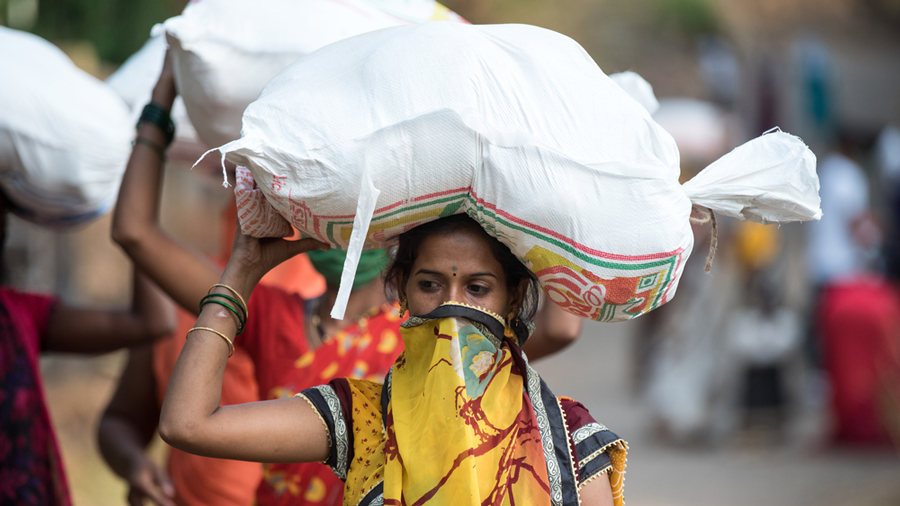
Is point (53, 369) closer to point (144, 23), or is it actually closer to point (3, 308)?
point (144, 23)

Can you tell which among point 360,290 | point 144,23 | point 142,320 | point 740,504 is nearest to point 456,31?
point 360,290

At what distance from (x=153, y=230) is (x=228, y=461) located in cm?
89

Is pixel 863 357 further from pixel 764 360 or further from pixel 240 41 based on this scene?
pixel 240 41

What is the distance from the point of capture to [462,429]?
4.81ft

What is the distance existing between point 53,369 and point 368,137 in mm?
6453

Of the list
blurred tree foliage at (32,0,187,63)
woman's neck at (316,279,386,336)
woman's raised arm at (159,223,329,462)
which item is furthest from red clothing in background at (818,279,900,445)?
woman's raised arm at (159,223,329,462)

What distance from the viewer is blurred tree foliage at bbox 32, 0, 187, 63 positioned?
6.48 metres

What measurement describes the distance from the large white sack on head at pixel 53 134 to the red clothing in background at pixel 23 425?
31cm

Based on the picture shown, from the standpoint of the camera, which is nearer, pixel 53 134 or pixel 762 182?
pixel 762 182

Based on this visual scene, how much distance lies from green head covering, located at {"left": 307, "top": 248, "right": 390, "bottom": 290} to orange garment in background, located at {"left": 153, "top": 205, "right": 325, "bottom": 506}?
22 cm

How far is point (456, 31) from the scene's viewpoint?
146 centimetres

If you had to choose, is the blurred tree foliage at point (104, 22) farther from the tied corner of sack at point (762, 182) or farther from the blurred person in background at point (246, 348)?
the tied corner of sack at point (762, 182)

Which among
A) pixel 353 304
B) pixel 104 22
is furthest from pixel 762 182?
pixel 104 22

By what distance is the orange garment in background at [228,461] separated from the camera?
99.9 inches
